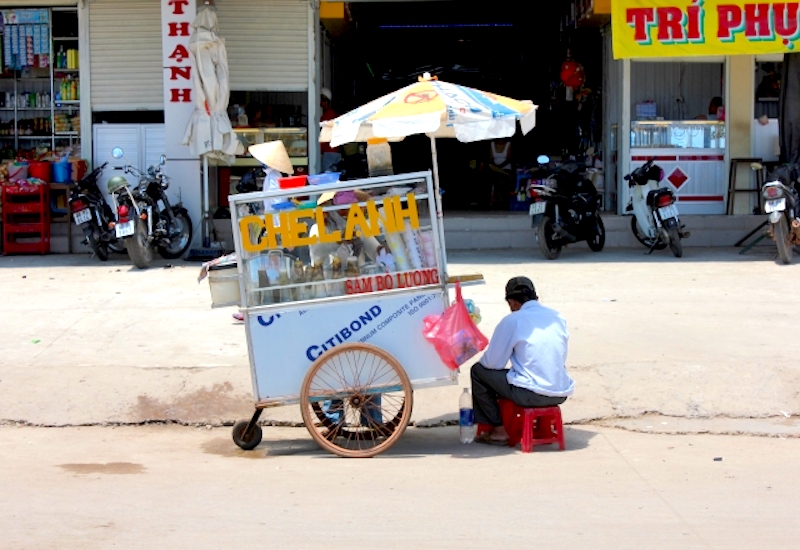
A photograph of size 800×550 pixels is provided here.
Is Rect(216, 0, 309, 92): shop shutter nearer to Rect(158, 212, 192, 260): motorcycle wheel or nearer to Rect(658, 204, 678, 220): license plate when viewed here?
Rect(158, 212, 192, 260): motorcycle wheel

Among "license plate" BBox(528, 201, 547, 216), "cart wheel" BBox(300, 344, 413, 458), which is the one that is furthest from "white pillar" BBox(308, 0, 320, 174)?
"cart wheel" BBox(300, 344, 413, 458)

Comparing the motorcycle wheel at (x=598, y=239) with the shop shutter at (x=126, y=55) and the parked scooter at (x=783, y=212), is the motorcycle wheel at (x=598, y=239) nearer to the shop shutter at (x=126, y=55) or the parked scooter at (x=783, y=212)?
the parked scooter at (x=783, y=212)

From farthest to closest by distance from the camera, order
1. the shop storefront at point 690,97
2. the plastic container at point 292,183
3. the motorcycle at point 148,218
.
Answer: the shop storefront at point 690,97 < the motorcycle at point 148,218 < the plastic container at point 292,183

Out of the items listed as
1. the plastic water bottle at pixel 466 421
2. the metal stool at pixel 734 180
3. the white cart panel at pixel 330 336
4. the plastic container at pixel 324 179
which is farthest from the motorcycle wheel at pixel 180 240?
the metal stool at pixel 734 180

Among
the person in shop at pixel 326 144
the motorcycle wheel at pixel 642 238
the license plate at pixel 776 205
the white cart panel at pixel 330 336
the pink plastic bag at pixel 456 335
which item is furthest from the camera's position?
the person in shop at pixel 326 144

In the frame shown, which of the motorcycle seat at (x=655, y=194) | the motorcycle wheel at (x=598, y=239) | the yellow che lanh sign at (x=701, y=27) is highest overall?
the yellow che lanh sign at (x=701, y=27)

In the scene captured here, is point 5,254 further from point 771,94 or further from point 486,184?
point 771,94

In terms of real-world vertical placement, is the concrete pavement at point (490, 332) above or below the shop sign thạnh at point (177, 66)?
below

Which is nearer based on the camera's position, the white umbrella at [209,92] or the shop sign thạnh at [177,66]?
the white umbrella at [209,92]

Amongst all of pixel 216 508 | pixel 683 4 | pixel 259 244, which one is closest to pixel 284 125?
pixel 683 4

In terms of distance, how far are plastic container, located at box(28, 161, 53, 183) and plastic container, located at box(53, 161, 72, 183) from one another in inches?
3.2

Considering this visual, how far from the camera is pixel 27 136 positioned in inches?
615

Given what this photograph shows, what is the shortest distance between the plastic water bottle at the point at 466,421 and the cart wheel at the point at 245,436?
1.34 m

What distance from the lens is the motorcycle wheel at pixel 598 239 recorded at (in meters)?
12.7
